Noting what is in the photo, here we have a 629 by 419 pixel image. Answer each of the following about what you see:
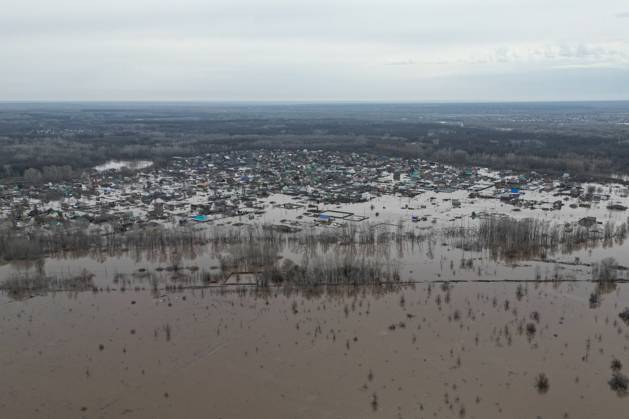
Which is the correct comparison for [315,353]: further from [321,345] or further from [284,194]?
[284,194]

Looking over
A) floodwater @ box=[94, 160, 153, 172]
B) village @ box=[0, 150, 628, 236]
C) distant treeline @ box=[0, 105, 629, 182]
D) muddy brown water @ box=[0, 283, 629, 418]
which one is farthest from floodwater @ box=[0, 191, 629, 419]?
floodwater @ box=[94, 160, 153, 172]

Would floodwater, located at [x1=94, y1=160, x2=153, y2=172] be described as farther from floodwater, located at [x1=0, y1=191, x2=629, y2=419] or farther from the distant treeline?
floodwater, located at [x1=0, y1=191, x2=629, y2=419]

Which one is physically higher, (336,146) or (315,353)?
(336,146)

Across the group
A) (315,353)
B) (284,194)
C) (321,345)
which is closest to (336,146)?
(284,194)

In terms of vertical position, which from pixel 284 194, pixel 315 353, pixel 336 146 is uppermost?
pixel 336 146

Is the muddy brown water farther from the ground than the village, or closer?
closer

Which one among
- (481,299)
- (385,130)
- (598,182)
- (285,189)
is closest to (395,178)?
(285,189)

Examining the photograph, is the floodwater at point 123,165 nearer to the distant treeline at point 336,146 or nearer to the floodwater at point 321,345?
the distant treeline at point 336,146

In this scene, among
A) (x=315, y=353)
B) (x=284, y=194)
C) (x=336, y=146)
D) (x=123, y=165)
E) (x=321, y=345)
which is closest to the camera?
(x=315, y=353)

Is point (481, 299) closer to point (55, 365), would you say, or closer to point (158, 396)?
point (158, 396)
